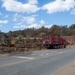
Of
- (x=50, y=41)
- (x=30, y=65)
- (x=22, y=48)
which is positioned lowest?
(x=30, y=65)

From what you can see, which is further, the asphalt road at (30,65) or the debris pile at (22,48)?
the debris pile at (22,48)

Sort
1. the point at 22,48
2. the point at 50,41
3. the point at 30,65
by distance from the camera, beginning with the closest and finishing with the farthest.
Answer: the point at 30,65 < the point at 22,48 < the point at 50,41

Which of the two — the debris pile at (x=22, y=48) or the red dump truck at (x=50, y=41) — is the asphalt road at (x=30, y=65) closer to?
the debris pile at (x=22, y=48)

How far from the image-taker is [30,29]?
140125 mm

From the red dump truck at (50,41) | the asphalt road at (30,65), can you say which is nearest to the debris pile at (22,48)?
the red dump truck at (50,41)

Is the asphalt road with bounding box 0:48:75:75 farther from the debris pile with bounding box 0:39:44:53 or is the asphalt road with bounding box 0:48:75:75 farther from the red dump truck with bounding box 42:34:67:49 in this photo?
the red dump truck with bounding box 42:34:67:49

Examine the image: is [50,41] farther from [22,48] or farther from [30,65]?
[30,65]

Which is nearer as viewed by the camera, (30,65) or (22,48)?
(30,65)

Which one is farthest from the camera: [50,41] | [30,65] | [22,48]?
[50,41]

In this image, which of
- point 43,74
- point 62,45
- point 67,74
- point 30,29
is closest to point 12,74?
point 43,74

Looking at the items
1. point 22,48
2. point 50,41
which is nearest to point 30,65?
point 22,48

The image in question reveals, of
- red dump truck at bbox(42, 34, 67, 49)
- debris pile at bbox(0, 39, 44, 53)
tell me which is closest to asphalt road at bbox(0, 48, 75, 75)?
debris pile at bbox(0, 39, 44, 53)

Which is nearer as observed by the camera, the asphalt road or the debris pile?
the asphalt road

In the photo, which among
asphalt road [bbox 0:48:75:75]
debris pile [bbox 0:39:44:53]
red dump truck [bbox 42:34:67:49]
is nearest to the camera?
asphalt road [bbox 0:48:75:75]
